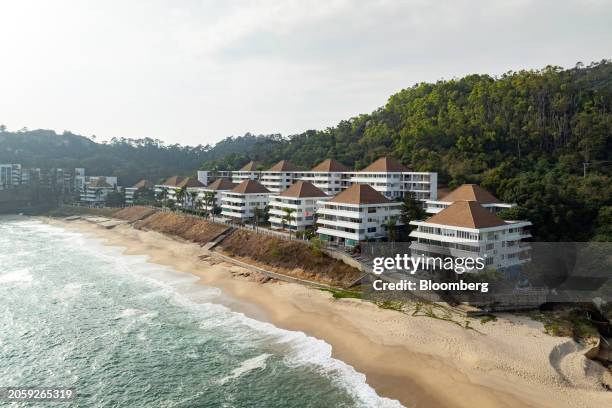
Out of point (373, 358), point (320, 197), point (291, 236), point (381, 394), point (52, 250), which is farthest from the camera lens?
point (52, 250)

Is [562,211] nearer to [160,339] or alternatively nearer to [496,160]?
[496,160]

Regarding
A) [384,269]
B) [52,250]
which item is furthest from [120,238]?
[384,269]

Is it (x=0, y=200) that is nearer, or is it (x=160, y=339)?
(x=160, y=339)

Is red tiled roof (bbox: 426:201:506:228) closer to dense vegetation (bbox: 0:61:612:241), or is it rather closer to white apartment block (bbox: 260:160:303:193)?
dense vegetation (bbox: 0:61:612:241)

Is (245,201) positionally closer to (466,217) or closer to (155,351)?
(466,217)

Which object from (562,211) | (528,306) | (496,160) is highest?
(496,160)

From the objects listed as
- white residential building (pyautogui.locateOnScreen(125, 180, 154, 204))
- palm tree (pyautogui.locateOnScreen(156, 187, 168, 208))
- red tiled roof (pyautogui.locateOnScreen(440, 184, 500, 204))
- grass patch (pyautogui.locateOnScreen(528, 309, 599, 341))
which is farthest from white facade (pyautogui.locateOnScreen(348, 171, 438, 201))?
white residential building (pyautogui.locateOnScreen(125, 180, 154, 204))

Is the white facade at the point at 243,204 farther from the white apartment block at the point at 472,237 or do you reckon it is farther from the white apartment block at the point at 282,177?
the white apartment block at the point at 472,237

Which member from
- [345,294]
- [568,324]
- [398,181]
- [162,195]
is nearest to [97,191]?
[162,195]
